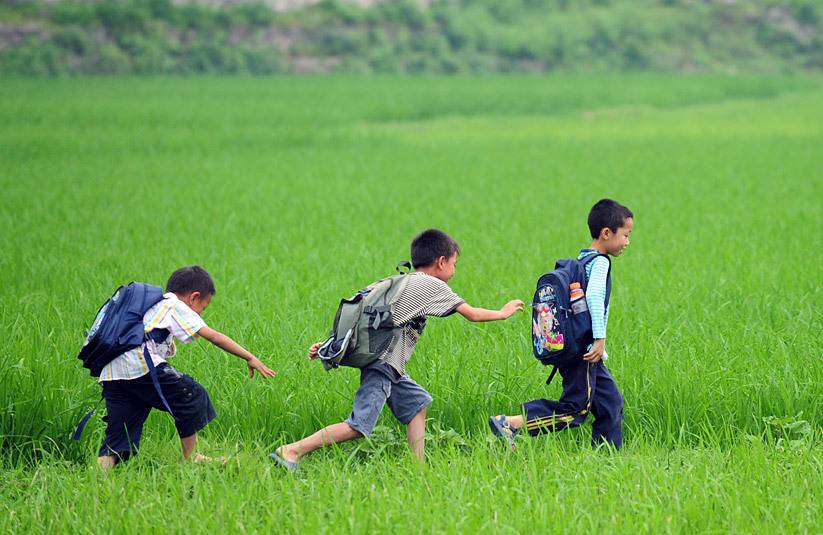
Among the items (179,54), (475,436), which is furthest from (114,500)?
(179,54)

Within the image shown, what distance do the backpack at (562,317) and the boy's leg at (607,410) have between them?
0.19 meters

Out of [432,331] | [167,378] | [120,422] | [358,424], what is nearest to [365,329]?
[358,424]

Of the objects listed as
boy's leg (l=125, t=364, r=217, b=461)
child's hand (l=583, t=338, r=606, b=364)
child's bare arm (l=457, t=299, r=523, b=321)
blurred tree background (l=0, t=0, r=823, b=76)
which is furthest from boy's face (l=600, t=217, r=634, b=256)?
blurred tree background (l=0, t=0, r=823, b=76)

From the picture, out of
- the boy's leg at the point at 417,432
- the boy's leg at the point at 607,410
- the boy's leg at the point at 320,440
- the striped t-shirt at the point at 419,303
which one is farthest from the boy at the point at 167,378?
the boy's leg at the point at 607,410

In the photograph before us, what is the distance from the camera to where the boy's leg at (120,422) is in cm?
395

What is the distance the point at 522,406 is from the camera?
13.7ft

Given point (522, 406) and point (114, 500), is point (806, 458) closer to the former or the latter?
point (522, 406)

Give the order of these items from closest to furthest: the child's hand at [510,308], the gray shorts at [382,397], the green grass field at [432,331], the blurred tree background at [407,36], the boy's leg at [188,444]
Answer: the green grass field at [432,331], the child's hand at [510,308], the gray shorts at [382,397], the boy's leg at [188,444], the blurred tree background at [407,36]

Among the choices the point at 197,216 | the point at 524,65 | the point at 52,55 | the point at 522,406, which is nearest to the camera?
the point at 522,406

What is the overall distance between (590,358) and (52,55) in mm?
33801

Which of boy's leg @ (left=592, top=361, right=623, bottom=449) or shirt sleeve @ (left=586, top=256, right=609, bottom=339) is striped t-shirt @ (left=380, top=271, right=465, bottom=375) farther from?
boy's leg @ (left=592, top=361, right=623, bottom=449)

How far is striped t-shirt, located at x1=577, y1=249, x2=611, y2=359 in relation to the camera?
3963 millimetres

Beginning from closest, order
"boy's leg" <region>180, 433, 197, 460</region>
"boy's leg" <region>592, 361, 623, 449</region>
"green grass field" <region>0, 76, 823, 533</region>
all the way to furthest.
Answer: "green grass field" <region>0, 76, 823, 533</region> < "boy's leg" <region>180, 433, 197, 460</region> < "boy's leg" <region>592, 361, 623, 449</region>

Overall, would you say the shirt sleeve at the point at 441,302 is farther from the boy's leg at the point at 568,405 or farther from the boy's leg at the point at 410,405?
the boy's leg at the point at 568,405
